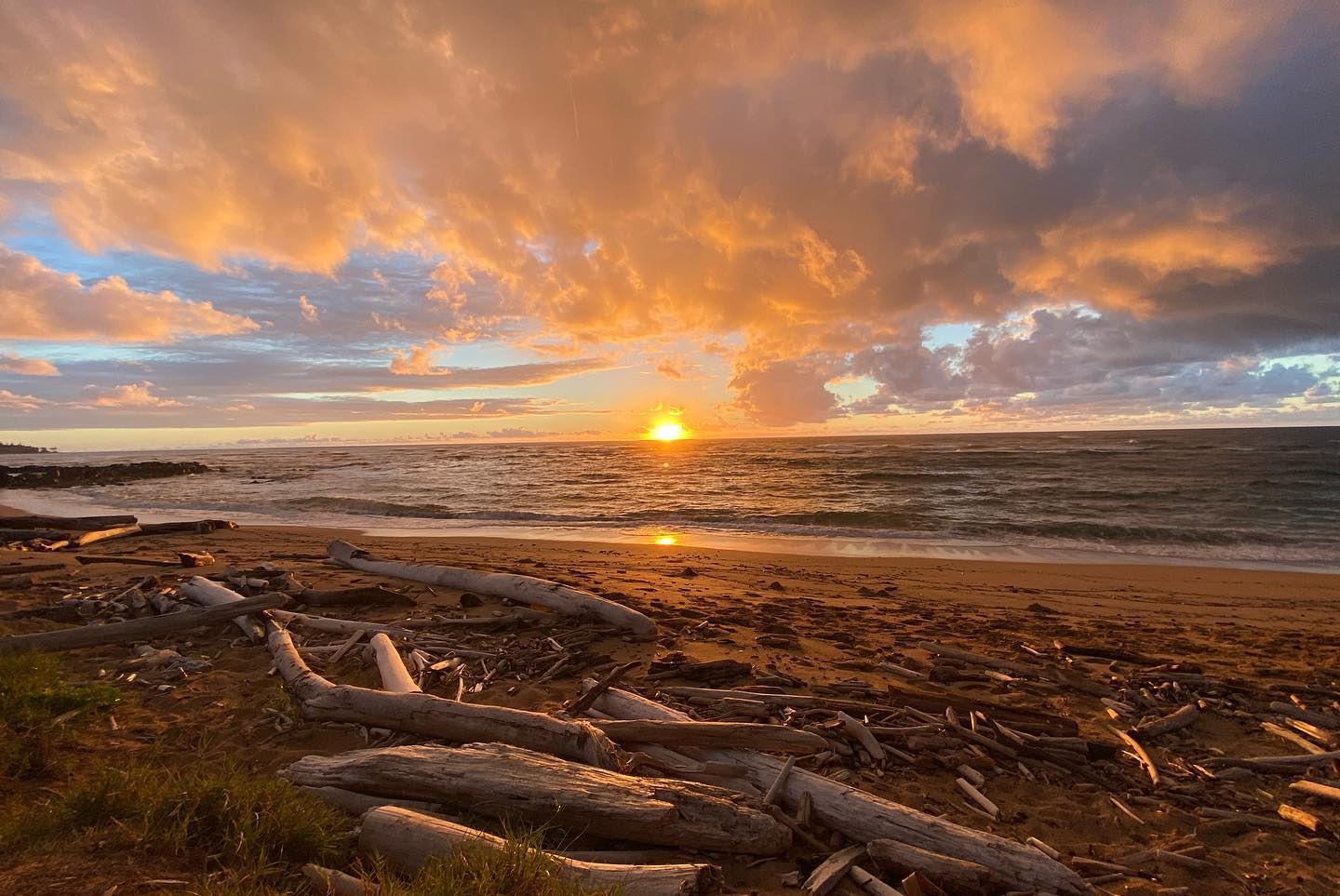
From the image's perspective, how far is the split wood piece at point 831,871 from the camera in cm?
321

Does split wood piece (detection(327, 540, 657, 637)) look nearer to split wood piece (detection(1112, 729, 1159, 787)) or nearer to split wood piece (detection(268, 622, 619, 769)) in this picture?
split wood piece (detection(268, 622, 619, 769))

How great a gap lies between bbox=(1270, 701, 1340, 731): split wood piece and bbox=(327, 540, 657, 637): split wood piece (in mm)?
6394

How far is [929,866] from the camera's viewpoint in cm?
334

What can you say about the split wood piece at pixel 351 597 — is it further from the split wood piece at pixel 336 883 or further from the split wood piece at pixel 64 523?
the split wood piece at pixel 64 523

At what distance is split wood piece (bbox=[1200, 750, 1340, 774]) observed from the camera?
4805mm

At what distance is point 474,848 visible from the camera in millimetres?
2988

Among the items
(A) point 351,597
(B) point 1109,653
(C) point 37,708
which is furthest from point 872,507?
(C) point 37,708

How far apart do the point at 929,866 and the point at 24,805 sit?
5.12 meters

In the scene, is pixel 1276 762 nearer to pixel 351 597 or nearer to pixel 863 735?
pixel 863 735

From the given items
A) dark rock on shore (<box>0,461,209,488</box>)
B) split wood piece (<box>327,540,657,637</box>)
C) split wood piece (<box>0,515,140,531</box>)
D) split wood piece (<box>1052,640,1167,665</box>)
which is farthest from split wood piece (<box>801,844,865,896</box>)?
dark rock on shore (<box>0,461,209,488</box>)

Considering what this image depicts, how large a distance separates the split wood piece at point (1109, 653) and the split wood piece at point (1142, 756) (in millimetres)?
2429

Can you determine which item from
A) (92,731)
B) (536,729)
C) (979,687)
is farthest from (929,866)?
(92,731)

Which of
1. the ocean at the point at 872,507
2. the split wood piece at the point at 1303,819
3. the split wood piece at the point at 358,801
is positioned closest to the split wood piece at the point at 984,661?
the split wood piece at the point at 1303,819

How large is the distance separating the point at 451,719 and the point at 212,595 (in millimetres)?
6011
